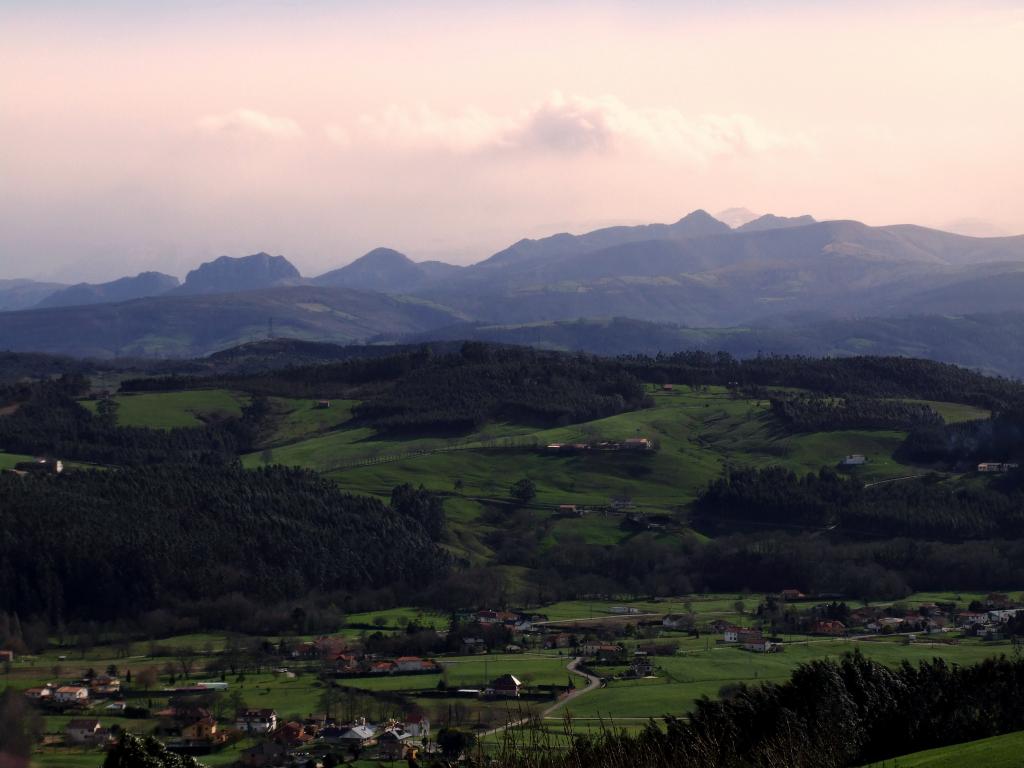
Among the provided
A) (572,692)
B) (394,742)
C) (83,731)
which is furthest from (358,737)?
(572,692)

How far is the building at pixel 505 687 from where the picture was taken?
5266 centimetres

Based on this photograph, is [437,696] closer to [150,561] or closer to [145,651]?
[145,651]


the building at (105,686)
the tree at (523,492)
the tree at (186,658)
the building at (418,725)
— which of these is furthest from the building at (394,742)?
the tree at (523,492)

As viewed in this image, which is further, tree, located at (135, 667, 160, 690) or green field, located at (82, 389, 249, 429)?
green field, located at (82, 389, 249, 429)

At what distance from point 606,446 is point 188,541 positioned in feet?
124

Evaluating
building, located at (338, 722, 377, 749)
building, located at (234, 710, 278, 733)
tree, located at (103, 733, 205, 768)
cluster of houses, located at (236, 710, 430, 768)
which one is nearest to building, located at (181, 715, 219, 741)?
building, located at (234, 710, 278, 733)

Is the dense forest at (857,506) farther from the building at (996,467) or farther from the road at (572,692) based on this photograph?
the road at (572,692)

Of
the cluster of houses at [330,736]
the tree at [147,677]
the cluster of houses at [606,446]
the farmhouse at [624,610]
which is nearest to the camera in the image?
the cluster of houses at [330,736]

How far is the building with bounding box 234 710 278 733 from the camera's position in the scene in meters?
47.7

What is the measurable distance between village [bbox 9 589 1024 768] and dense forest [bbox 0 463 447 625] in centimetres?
1195

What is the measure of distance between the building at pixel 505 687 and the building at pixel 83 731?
13256 millimetres

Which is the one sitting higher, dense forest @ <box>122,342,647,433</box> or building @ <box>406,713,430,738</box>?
dense forest @ <box>122,342,647,433</box>

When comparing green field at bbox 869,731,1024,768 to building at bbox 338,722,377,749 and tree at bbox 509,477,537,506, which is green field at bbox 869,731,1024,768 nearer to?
building at bbox 338,722,377,749

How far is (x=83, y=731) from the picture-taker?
46.0 meters
